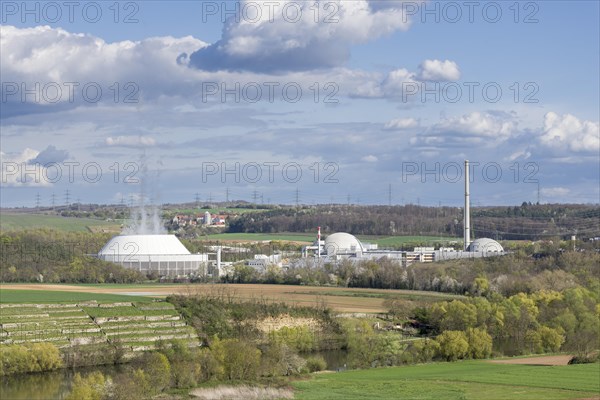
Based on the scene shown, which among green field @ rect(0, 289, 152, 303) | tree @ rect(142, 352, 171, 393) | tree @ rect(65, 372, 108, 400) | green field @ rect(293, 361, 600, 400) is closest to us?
tree @ rect(65, 372, 108, 400)

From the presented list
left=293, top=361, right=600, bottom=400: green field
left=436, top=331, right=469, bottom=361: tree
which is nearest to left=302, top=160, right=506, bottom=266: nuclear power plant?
left=436, top=331, right=469, bottom=361: tree

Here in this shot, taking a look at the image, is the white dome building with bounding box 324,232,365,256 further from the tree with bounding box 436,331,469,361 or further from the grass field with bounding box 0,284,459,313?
the tree with bounding box 436,331,469,361

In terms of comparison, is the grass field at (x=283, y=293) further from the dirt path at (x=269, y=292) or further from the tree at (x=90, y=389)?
the tree at (x=90, y=389)

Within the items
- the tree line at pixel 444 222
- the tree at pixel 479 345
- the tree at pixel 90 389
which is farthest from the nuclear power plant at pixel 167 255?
the tree at pixel 90 389

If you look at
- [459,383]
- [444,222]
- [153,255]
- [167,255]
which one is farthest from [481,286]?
[444,222]

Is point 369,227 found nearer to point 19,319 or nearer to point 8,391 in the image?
point 19,319

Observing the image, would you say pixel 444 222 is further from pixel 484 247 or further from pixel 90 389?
pixel 90 389
